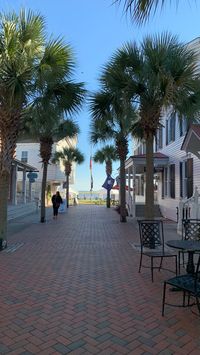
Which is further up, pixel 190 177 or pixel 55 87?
pixel 55 87

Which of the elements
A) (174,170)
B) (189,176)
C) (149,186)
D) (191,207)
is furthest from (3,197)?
(174,170)

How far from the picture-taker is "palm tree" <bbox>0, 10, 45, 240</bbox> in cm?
901

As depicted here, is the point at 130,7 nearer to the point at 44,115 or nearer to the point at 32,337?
the point at 32,337

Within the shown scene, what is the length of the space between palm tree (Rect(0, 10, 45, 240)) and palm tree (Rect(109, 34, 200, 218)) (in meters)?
2.38

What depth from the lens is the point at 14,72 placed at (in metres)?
8.98

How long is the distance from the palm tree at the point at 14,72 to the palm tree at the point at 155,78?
2385 millimetres

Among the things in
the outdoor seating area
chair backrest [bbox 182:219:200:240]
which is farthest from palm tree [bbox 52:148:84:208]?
chair backrest [bbox 182:219:200:240]

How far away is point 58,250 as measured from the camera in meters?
9.90

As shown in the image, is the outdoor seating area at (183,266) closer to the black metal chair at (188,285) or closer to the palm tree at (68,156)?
the black metal chair at (188,285)

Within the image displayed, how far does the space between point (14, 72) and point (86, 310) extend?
6355 mm

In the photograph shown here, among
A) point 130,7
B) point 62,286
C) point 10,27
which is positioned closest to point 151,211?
Result: point 62,286

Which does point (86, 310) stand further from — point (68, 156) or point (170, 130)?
point (68, 156)

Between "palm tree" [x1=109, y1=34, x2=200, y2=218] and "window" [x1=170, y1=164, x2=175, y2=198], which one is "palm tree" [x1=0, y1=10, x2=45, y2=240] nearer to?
"palm tree" [x1=109, y1=34, x2=200, y2=218]

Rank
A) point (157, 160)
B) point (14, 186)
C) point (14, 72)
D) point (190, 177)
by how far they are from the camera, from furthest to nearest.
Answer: point (14, 186), point (157, 160), point (190, 177), point (14, 72)
